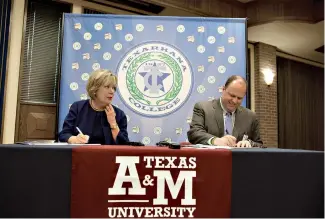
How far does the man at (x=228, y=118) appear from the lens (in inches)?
75.6

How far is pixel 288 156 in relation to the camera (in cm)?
105

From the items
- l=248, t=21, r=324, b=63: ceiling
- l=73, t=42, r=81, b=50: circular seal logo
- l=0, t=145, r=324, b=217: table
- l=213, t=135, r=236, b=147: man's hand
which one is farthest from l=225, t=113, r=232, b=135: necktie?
l=248, t=21, r=324, b=63: ceiling

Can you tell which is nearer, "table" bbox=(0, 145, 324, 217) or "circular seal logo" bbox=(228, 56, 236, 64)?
"table" bbox=(0, 145, 324, 217)

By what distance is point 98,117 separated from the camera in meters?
1.80

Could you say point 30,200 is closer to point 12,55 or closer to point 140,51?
point 140,51

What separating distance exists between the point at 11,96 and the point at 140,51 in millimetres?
1582

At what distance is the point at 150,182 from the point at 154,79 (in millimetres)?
1802

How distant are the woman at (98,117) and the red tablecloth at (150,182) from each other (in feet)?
2.41

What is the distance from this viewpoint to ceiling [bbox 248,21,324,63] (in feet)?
15.9

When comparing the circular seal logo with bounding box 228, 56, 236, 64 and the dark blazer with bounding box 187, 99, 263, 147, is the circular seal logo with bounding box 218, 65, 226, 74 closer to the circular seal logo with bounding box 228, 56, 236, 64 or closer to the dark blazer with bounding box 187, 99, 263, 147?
the circular seal logo with bounding box 228, 56, 236, 64

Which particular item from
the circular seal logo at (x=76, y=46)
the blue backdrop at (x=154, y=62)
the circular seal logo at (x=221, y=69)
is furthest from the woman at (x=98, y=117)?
the circular seal logo at (x=221, y=69)

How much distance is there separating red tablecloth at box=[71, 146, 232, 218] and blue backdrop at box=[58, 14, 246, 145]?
166 centimetres

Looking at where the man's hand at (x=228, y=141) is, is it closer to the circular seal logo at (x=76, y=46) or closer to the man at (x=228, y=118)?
the man at (x=228, y=118)

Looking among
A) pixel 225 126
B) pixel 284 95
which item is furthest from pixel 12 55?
pixel 284 95
